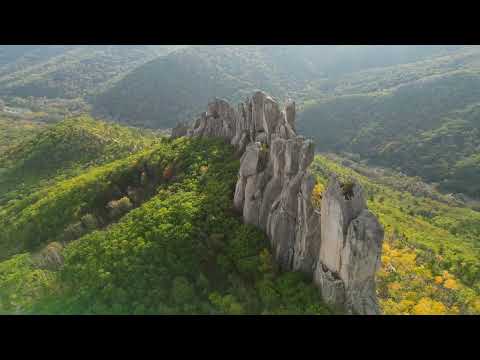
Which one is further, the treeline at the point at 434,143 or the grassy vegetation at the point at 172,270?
the treeline at the point at 434,143

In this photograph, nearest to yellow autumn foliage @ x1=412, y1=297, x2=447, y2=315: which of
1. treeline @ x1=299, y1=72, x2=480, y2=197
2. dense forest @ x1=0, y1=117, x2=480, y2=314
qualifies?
dense forest @ x1=0, y1=117, x2=480, y2=314

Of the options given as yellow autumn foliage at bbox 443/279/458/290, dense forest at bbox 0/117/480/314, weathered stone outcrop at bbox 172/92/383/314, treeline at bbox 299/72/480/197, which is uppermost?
weathered stone outcrop at bbox 172/92/383/314

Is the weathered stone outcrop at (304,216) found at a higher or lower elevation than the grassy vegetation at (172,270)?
higher

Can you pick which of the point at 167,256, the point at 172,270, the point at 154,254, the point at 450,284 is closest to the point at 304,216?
the point at 172,270

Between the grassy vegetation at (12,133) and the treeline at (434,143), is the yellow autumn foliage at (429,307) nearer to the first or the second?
the treeline at (434,143)

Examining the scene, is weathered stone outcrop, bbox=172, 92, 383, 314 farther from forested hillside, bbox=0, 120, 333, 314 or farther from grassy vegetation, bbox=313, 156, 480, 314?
grassy vegetation, bbox=313, 156, 480, 314

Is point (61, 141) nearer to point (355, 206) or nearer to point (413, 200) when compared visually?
point (355, 206)

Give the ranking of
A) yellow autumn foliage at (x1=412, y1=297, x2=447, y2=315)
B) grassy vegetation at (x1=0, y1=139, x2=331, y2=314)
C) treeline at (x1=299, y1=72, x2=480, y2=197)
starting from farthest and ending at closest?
treeline at (x1=299, y1=72, x2=480, y2=197) < yellow autumn foliage at (x1=412, y1=297, x2=447, y2=315) < grassy vegetation at (x1=0, y1=139, x2=331, y2=314)

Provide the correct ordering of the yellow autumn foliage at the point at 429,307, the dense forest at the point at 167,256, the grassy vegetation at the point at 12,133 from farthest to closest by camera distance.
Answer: the grassy vegetation at the point at 12,133 → the yellow autumn foliage at the point at 429,307 → the dense forest at the point at 167,256

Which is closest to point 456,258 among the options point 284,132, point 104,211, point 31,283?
point 284,132

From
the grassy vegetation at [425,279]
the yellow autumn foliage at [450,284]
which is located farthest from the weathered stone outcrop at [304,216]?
the yellow autumn foliage at [450,284]
